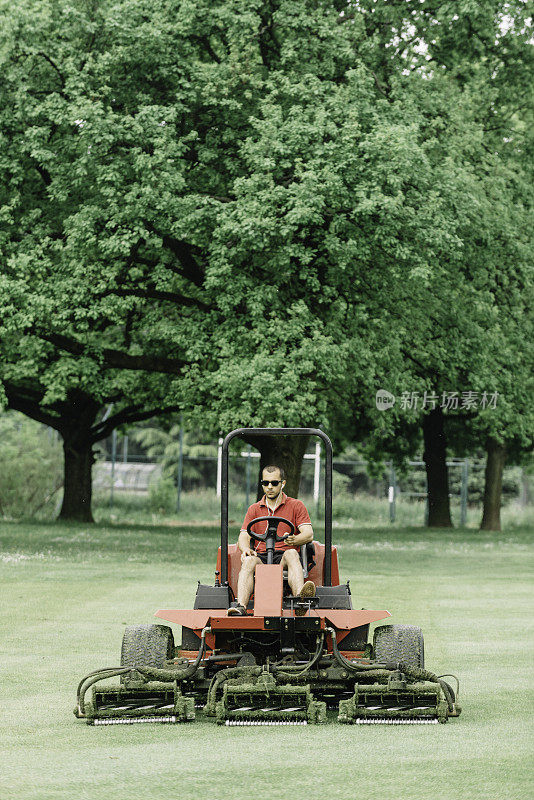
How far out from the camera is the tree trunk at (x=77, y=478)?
3841 cm

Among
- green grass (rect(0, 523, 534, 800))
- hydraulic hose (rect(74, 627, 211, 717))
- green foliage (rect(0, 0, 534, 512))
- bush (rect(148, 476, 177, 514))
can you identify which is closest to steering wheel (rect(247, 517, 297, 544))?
hydraulic hose (rect(74, 627, 211, 717))

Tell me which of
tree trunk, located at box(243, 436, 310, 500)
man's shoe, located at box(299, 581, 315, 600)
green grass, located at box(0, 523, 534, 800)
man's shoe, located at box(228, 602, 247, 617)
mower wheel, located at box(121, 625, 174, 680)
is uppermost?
tree trunk, located at box(243, 436, 310, 500)

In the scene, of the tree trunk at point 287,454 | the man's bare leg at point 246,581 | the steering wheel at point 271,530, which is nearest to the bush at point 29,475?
the tree trunk at point 287,454

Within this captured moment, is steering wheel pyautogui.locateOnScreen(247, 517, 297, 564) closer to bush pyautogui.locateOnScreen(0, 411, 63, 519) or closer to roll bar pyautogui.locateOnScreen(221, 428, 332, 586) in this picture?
roll bar pyautogui.locateOnScreen(221, 428, 332, 586)

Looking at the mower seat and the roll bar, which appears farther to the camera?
the mower seat

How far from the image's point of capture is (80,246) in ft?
85.9

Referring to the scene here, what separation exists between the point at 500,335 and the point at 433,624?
16215 mm

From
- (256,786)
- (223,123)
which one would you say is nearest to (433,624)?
(256,786)

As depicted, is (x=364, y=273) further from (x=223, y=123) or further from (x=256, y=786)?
(x=256, y=786)

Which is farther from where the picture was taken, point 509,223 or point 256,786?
point 509,223

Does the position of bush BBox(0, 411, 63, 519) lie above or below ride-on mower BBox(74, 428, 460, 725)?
above

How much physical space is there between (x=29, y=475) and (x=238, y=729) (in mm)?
34773

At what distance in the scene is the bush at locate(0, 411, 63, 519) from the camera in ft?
138

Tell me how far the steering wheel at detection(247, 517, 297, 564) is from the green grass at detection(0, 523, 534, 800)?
171 cm
